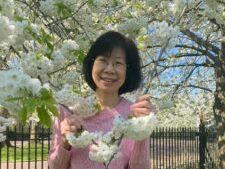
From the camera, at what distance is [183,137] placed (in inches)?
471

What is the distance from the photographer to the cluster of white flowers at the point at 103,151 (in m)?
2.06

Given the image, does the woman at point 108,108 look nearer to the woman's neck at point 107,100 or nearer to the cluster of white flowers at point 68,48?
the woman's neck at point 107,100

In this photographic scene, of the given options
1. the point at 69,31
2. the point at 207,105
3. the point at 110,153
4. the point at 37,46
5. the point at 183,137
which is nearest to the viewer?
the point at 110,153

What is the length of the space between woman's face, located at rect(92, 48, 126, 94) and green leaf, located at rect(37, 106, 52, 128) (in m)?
0.54

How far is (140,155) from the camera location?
2494 millimetres

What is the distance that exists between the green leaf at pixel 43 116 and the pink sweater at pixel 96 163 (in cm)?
34

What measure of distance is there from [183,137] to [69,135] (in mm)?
10064

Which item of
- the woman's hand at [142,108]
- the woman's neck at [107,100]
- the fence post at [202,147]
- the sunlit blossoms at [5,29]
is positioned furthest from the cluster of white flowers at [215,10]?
the fence post at [202,147]

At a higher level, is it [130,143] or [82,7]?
[82,7]

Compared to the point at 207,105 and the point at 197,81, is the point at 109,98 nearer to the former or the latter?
the point at 197,81

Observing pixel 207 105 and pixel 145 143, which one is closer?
pixel 145 143

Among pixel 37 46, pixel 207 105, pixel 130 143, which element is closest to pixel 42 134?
pixel 37 46

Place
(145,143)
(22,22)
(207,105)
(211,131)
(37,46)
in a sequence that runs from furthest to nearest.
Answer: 1. (207,105)
2. (211,131)
3. (37,46)
4. (22,22)
5. (145,143)

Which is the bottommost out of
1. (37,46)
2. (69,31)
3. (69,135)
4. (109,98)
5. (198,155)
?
(198,155)
